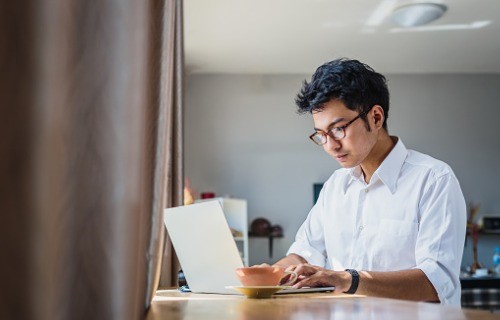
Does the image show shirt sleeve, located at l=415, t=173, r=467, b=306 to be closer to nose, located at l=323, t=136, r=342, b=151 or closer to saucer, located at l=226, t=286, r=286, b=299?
nose, located at l=323, t=136, r=342, b=151

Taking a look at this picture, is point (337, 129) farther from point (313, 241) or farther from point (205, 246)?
point (205, 246)

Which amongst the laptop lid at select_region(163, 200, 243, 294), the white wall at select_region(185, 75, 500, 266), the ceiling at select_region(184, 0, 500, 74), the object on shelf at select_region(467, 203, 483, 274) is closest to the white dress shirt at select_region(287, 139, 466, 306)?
the laptop lid at select_region(163, 200, 243, 294)

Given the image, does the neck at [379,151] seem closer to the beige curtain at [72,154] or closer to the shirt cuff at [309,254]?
A: the shirt cuff at [309,254]

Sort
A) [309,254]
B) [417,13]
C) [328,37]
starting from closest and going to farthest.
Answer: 1. [309,254]
2. [417,13]
3. [328,37]

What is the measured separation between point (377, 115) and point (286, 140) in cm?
409

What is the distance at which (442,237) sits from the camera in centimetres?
159

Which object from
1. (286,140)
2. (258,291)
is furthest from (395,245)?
(286,140)

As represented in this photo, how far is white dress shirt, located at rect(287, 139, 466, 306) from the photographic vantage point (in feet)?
5.23

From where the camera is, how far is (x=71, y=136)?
1.63ft

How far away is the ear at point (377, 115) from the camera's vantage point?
1.83m

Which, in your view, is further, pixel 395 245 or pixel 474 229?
pixel 474 229

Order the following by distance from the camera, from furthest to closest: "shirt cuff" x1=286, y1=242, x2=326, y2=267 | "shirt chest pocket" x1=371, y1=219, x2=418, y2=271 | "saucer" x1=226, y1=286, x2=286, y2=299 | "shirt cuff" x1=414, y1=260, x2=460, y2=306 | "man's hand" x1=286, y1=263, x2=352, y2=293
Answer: "shirt cuff" x1=286, y1=242, x2=326, y2=267 → "shirt chest pocket" x1=371, y1=219, x2=418, y2=271 → "shirt cuff" x1=414, y1=260, x2=460, y2=306 → "man's hand" x1=286, y1=263, x2=352, y2=293 → "saucer" x1=226, y1=286, x2=286, y2=299

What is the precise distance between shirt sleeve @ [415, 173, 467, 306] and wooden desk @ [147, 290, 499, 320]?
0.45 metres

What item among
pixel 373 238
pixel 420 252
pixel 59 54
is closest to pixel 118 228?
pixel 59 54
